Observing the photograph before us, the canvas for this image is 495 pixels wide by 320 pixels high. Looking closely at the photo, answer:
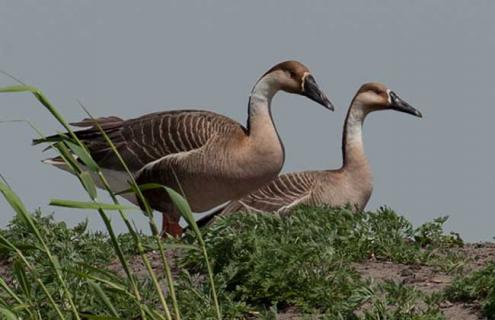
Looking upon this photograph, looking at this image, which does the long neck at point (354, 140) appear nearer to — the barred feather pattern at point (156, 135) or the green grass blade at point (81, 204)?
the barred feather pattern at point (156, 135)

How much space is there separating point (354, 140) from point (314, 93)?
1.34 meters

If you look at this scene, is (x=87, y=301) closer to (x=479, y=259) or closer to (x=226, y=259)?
(x=226, y=259)

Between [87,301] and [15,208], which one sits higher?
[15,208]

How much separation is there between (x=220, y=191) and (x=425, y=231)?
385cm

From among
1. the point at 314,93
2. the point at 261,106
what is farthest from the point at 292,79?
the point at 261,106

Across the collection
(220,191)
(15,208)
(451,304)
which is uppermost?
(15,208)

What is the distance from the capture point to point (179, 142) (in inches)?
510

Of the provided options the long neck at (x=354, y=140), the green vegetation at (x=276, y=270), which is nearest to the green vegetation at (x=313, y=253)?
the green vegetation at (x=276, y=270)

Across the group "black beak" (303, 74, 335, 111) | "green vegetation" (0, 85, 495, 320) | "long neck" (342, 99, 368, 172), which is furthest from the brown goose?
"green vegetation" (0, 85, 495, 320)

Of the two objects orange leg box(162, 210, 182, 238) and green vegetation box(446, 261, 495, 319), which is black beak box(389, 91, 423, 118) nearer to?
orange leg box(162, 210, 182, 238)

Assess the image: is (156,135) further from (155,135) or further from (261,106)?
(261,106)

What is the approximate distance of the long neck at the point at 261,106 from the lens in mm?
13250

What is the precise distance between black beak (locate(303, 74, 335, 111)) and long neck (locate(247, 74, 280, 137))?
0.31 metres

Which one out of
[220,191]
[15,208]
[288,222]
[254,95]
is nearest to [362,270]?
[288,222]
